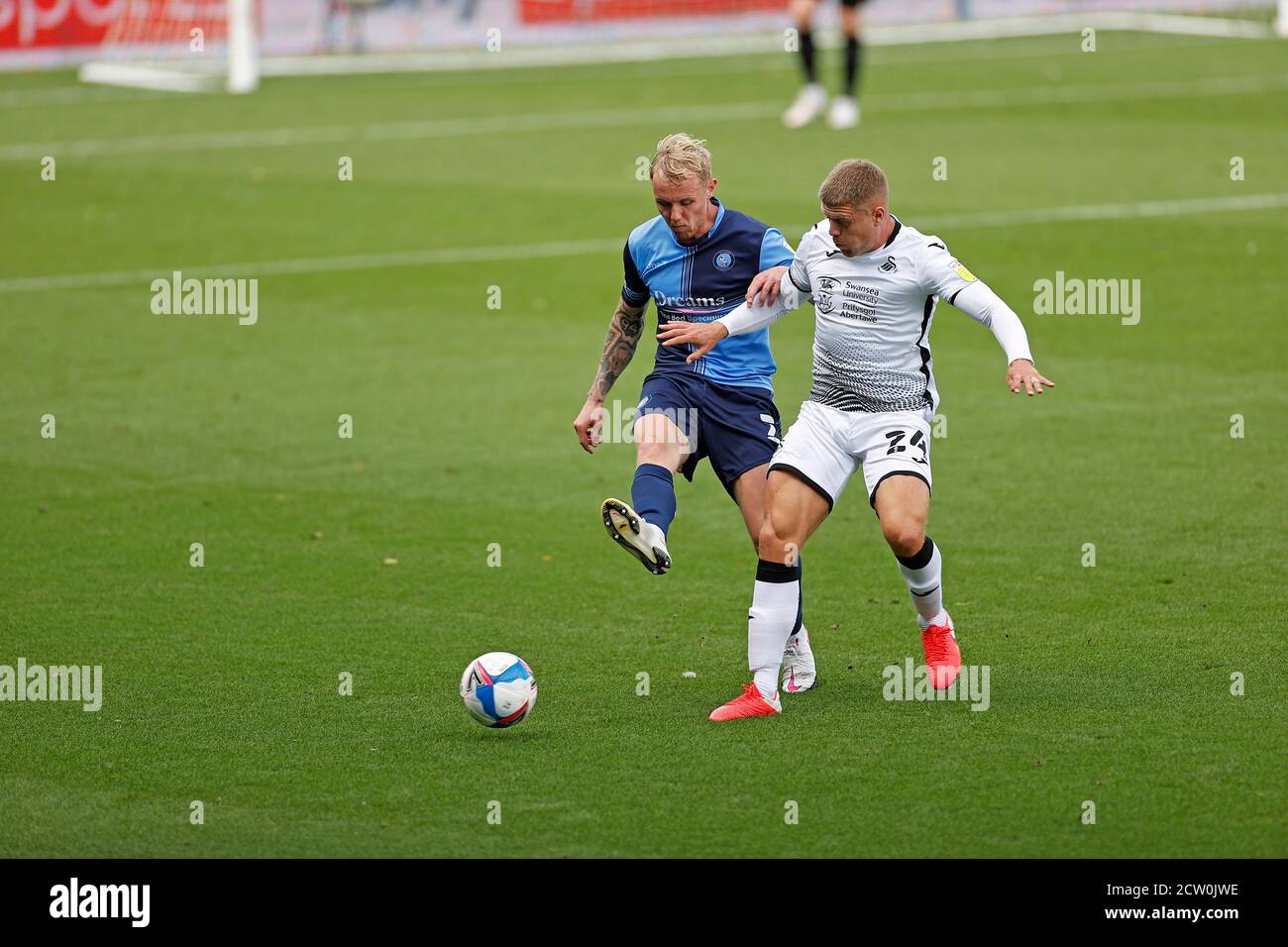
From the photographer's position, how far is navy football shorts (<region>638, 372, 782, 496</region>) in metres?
7.40

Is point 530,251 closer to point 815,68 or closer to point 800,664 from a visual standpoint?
point 815,68

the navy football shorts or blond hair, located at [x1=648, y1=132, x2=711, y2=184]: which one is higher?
blond hair, located at [x1=648, y1=132, x2=711, y2=184]

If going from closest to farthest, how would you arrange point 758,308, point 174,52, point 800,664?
point 758,308, point 800,664, point 174,52

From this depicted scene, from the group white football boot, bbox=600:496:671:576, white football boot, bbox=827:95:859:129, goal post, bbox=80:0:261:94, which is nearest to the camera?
white football boot, bbox=600:496:671:576

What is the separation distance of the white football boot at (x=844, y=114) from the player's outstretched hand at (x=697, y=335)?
17.2m

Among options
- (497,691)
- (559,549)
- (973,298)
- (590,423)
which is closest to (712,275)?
(590,423)

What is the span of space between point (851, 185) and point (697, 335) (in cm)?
84

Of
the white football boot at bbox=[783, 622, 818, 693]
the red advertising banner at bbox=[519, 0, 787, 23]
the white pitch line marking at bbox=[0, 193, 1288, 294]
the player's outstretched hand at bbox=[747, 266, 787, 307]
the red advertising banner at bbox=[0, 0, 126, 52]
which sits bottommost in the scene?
the white football boot at bbox=[783, 622, 818, 693]

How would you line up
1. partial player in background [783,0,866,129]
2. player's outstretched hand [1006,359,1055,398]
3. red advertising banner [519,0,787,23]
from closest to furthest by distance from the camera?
player's outstretched hand [1006,359,1055,398]
partial player in background [783,0,866,129]
red advertising banner [519,0,787,23]

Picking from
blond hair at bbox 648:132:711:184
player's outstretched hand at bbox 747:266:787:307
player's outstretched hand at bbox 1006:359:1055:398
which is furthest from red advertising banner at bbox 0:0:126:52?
player's outstretched hand at bbox 1006:359:1055:398

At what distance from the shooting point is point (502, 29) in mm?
33375

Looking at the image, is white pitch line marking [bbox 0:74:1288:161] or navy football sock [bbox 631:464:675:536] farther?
white pitch line marking [bbox 0:74:1288:161]

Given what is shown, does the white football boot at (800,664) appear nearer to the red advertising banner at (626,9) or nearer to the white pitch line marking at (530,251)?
the white pitch line marking at (530,251)

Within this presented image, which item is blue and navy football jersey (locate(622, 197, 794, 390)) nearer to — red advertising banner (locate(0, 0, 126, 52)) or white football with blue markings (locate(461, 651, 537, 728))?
white football with blue markings (locate(461, 651, 537, 728))
